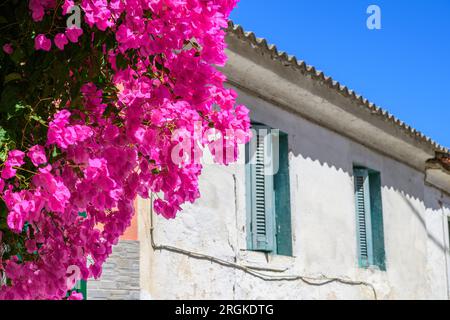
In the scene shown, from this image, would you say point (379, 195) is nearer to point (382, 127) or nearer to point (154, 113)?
point (382, 127)

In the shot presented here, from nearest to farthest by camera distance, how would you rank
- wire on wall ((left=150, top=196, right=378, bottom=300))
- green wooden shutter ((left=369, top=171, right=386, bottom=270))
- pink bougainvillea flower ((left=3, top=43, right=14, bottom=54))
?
pink bougainvillea flower ((left=3, top=43, right=14, bottom=54)), wire on wall ((left=150, top=196, right=378, bottom=300)), green wooden shutter ((left=369, top=171, right=386, bottom=270))

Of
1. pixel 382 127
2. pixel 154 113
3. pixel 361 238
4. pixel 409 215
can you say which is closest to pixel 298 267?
pixel 361 238

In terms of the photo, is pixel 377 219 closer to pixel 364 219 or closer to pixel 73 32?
pixel 364 219

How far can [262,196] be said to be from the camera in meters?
8.45

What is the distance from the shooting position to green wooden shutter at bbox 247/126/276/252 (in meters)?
8.22

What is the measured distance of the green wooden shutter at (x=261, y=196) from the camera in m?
8.22

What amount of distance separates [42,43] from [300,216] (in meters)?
6.24

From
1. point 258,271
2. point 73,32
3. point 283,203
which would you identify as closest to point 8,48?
point 73,32

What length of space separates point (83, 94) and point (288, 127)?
593cm

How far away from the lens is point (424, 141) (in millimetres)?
12000

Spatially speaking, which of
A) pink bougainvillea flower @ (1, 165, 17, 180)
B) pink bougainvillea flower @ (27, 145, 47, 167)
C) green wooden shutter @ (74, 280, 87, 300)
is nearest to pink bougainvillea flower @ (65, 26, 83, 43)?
pink bougainvillea flower @ (27, 145, 47, 167)

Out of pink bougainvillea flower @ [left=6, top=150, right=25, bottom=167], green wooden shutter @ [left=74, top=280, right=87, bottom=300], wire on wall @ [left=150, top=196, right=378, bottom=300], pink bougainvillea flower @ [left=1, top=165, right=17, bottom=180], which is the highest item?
wire on wall @ [left=150, top=196, right=378, bottom=300]

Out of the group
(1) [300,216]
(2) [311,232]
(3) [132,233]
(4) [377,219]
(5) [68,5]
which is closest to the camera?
(5) [68,5]

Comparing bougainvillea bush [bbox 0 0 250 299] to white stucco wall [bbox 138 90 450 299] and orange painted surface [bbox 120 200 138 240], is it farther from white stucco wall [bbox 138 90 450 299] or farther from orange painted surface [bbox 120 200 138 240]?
white stucco wall [bbox 138 90 450 299]
